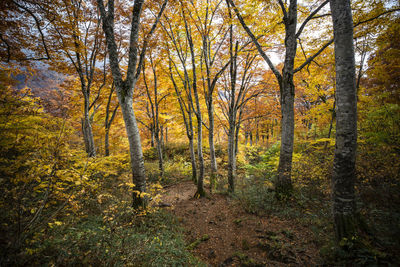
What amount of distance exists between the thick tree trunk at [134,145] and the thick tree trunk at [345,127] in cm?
479

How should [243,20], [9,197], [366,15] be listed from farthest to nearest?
1. [243,20]
2. [366,15]
3. [9,197]

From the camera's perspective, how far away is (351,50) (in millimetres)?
2861

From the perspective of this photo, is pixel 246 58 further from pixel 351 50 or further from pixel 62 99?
pixel 62 99

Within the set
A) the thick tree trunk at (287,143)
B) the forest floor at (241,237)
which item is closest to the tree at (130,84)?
the forest floor at (241,237)

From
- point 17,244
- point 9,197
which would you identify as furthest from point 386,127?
point 9,197

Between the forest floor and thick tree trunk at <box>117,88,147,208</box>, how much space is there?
1104 millimetres

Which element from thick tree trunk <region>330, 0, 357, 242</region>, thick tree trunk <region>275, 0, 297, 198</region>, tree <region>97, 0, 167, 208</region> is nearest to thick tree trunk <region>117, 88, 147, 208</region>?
tree <region>97, 0, 167, 208</region>

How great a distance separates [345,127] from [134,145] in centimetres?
512

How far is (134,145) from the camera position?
4.35 meters

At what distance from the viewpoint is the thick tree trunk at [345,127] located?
2.81 m

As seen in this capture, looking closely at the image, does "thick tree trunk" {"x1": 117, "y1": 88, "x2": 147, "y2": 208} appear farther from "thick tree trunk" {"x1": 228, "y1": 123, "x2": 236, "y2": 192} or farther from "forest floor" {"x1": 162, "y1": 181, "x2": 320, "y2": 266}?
"thick tree trunk" {"x1": 228, "y1": 123, "x2": 236, "y2": 192}

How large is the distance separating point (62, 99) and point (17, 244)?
54.7ft

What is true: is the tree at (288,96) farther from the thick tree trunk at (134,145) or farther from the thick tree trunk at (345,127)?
the thick tree trunk at (134,145)

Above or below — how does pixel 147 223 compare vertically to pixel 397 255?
below
